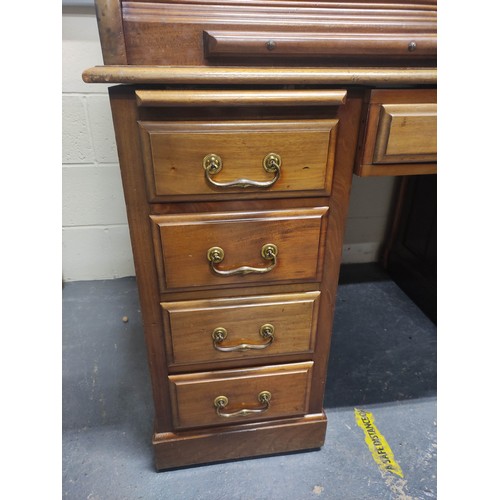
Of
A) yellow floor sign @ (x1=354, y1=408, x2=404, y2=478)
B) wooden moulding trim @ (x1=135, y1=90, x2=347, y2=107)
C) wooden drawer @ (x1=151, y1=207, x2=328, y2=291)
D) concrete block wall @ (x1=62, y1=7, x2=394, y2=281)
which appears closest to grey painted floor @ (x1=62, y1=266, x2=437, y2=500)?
yellow floor sign @ (x1=354, y1=408, x2=404, y2=478)

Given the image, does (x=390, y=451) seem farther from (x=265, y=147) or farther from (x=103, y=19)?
(x=103, y=19)

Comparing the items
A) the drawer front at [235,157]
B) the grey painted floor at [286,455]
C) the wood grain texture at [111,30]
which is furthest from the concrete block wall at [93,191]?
the drawer front at [235,157]

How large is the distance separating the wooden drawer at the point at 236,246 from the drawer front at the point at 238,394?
0.74 feet

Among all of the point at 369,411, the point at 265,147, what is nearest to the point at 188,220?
the point at 265,147

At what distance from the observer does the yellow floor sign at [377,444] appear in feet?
2.98

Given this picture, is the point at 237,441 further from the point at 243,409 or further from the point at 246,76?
the point at 246,76

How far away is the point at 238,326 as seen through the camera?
735mm

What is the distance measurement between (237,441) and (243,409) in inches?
4.6

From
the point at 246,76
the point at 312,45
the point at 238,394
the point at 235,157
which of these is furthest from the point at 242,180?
the point at 238,394

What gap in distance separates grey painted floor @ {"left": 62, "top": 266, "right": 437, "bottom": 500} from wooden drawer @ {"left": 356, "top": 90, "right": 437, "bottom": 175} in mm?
714

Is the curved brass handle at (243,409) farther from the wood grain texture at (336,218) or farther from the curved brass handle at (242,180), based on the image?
the curved brass handle at (242,180)

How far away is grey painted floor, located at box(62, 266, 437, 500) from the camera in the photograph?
34.0 inches

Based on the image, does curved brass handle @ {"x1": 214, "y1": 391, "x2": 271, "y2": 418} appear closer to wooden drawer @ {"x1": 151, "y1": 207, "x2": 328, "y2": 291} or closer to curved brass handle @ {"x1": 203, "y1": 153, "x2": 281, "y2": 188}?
wooden drawer @ {"x1": 151, "y1": 207, "x2": 328, "y2": 291}

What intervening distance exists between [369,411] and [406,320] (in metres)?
0.46
